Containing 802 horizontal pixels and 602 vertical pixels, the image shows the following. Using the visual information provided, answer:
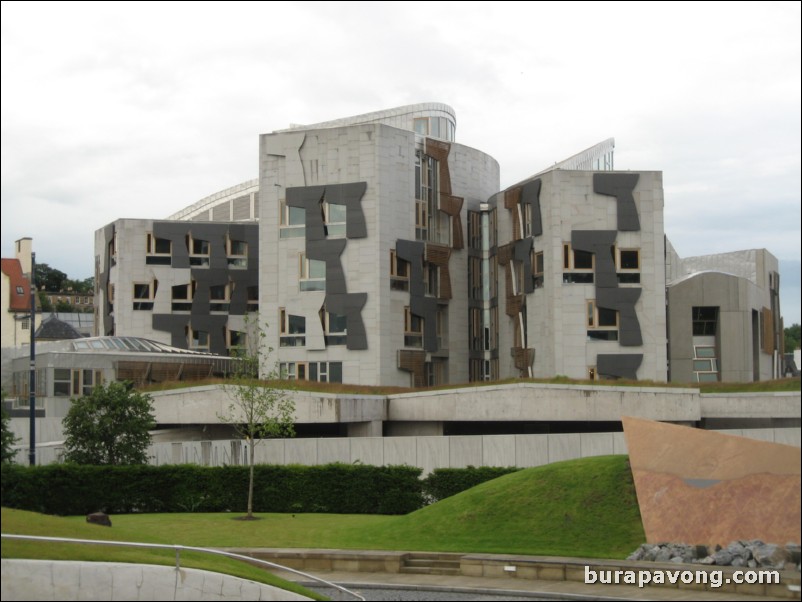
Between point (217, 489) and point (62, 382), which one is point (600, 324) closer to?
point (217, 489)

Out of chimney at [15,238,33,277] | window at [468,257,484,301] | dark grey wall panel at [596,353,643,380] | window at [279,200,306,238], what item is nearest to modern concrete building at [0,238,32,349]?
chimney at [15,238,33,277]

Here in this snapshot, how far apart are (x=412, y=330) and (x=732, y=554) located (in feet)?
142

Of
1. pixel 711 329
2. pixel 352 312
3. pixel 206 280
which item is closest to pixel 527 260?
pixel 352 312

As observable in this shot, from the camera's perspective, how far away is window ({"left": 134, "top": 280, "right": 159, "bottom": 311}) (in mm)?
75312

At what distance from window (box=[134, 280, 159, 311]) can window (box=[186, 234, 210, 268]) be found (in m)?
2.99

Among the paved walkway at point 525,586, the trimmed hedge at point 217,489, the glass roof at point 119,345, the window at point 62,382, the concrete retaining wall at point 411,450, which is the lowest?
the paved walkway at point 525,586

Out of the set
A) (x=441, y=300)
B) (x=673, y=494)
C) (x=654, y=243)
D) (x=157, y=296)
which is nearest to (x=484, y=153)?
(x=441, y=300)

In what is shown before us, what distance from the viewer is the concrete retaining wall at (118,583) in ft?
58.4

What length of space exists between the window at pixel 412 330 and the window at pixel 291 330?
593cm

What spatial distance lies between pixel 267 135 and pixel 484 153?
16.7m

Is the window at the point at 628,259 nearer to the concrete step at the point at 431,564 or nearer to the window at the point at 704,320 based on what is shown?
the window at the point at 704,320

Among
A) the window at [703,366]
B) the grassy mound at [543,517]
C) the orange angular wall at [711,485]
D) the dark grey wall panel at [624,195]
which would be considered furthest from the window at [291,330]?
the orange angular wall at [711,485]

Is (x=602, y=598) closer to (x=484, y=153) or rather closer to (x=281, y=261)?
(x=281, y=261)

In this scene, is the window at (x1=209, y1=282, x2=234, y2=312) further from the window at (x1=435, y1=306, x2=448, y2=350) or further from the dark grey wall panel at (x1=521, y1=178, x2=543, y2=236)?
the dark grey wall panel at (x1=521, y1=178, x2=543, y2=236)
